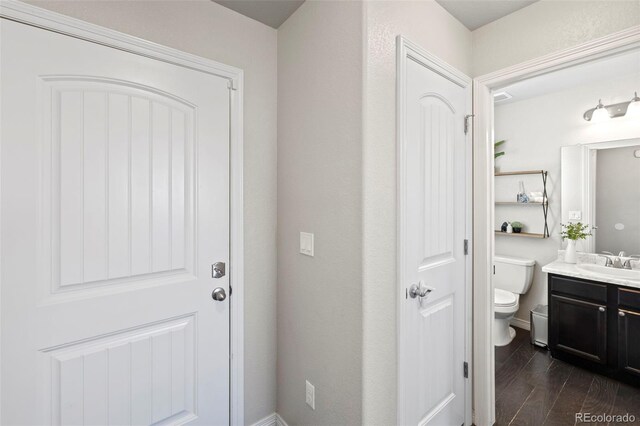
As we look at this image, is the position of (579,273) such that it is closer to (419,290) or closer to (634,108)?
(634,108)

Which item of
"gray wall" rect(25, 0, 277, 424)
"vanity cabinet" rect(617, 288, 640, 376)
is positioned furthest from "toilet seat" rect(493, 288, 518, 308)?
"gray wall" rect(25, 0, 277, 424)

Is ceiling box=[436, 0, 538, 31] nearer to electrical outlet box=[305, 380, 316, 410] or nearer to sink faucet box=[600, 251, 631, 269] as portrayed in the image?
electrical outlet box=[305, 380, 316, 410]

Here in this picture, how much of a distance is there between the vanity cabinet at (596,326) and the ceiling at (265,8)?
2900 mm

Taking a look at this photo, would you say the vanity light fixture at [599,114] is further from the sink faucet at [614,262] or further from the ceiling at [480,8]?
the ceiling at [480,8]

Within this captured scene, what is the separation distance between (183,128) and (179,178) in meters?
0.25

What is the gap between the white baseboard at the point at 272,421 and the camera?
5.65ft

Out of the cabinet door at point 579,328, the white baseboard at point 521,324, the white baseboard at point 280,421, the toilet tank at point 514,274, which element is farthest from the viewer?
the white baseboard at point 521,324

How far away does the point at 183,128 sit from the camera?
4.71ft

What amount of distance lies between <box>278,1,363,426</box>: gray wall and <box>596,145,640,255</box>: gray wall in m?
2.85

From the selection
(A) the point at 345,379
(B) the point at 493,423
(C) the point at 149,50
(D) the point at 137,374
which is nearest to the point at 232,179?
(C) the point at 149,50

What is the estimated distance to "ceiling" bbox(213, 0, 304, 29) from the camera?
1.53 metres

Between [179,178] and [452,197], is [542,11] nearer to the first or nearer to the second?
[452,197]

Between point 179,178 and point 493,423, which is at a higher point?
point 179,178

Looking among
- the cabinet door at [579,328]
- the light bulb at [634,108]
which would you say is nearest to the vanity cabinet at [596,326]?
the cabinet door at [579,328]
